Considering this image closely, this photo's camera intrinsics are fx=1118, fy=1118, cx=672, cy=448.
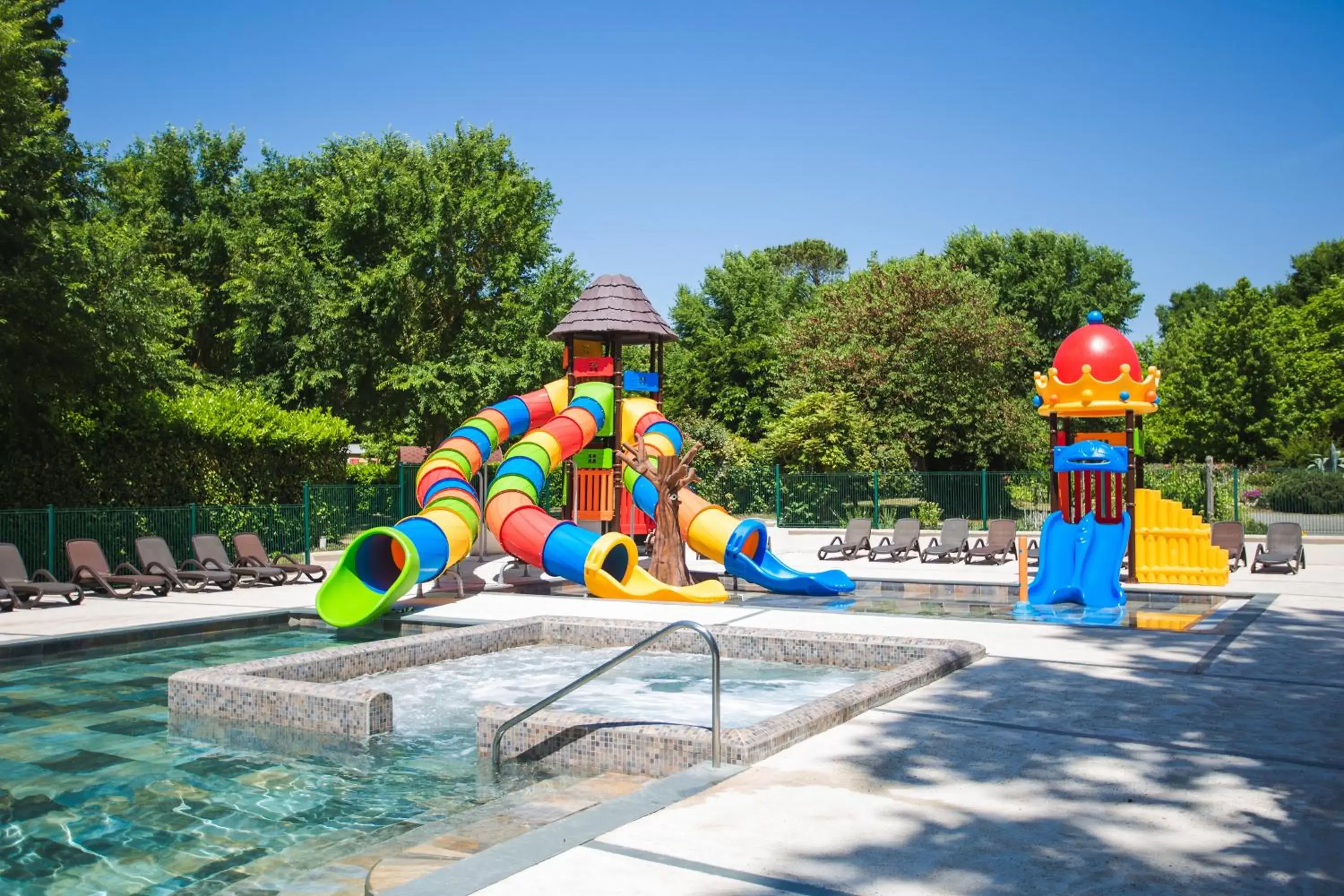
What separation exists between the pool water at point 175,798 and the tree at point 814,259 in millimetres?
75948

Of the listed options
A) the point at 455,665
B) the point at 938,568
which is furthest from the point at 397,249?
the point at 455,665

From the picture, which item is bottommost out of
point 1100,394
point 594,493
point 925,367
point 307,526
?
point 307,526

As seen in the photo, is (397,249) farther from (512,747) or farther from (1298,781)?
(1298,781)

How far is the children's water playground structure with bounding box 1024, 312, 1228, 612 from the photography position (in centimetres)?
1675

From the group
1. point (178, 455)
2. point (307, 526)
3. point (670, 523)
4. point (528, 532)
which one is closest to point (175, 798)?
point (528, 532)

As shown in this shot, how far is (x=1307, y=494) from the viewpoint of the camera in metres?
34.5

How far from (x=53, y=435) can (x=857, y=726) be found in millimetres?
17214

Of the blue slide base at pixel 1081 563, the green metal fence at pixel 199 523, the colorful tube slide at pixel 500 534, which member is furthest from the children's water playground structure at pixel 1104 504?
the green metal fence at pixel 199 523

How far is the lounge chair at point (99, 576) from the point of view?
17359 mm

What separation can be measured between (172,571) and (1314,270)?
2804 inches

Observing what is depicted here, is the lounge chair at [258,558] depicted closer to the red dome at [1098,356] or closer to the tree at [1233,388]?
the red dome at [1098,356]

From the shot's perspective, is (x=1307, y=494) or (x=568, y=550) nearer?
(x=568, y=550)

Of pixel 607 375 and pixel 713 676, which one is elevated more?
pixel 607 375

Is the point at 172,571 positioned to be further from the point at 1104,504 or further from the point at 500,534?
the point at 1104,504
